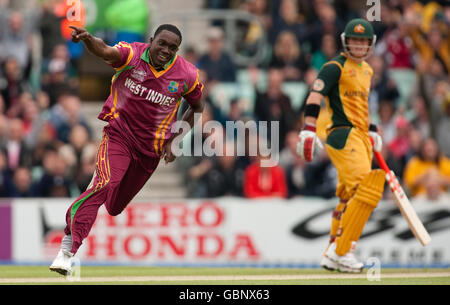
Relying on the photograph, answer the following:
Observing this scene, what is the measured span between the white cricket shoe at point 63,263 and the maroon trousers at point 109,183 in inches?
3.2

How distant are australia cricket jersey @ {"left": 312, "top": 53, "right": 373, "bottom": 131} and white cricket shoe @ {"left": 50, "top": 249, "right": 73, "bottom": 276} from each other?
343 cm

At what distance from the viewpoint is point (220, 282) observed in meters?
9.86

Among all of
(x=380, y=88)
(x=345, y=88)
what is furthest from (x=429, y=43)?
(x=345, y=88)

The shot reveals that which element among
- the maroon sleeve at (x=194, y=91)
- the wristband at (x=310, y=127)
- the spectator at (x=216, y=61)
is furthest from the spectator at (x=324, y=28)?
the maroon sleeve at (x=194, y=91)

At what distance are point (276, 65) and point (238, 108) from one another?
59.9 inches

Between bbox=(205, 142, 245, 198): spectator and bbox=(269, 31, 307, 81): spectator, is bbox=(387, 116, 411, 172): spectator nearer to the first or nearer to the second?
bbox=(269, 31, 307, 81): spectator

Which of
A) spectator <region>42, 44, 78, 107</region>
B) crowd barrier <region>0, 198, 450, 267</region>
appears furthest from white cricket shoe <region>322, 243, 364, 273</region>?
spectator <region>42, 44, 78, 107</region>

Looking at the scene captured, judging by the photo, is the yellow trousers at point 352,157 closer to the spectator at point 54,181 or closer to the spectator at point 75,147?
the spectator at point 54,181

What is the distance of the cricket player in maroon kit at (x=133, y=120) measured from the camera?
30.6ft

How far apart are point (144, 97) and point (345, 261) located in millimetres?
3013

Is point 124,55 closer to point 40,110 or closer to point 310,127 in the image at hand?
point 310,127

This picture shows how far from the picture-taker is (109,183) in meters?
9.46

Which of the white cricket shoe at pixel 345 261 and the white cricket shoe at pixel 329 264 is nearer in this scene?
the white cricket shoe at pixel 345 261

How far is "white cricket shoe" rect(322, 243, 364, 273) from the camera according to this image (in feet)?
35.8
